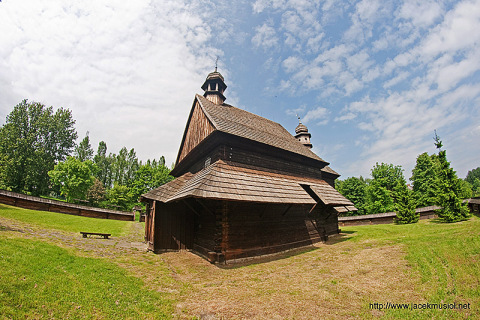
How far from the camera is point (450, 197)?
53.1 ft

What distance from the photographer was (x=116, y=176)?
49.0m

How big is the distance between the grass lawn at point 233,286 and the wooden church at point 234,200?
69.4 inches

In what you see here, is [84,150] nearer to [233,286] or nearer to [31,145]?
[31,145]

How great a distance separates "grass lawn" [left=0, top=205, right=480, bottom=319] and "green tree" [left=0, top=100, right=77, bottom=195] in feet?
124

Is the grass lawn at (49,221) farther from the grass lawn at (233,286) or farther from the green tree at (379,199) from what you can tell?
the green tree at (379,199)

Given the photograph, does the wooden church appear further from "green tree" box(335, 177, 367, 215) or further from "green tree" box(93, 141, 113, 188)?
"green tree" box(93, 141, 113, 188)

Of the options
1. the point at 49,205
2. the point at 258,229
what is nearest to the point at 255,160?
the point at 258,229

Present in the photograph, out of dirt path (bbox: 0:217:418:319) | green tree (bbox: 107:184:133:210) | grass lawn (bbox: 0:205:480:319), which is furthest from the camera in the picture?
green tree (bbox: 107:184:133:210)

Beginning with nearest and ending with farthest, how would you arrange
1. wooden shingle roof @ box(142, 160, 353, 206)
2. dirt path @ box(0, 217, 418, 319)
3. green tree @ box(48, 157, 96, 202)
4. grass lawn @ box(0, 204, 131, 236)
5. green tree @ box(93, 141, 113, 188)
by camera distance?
dirt path @ box(0, 217, 418, 319) < wooden shingle roof @ box(142, 160, 353, 206) < grass lawn @ box(0, 204, 131, 236) < green tree @ box(48, 157, 96, 202) < green tree @ box(93, 141, 113, 188)

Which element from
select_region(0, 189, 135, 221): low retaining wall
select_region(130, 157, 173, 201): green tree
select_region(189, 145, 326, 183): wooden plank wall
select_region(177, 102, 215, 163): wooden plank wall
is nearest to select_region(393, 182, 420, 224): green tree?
select_region(189, 145, 326, 183): wooden plank wall

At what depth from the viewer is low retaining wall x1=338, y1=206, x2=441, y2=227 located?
966 inches

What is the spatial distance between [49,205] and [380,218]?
1516 inches

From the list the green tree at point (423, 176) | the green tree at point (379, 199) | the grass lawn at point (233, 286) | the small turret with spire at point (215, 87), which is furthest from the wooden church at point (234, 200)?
the green tree at point (423, 176)

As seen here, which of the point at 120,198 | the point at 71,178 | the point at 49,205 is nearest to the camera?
the point at 49,205
